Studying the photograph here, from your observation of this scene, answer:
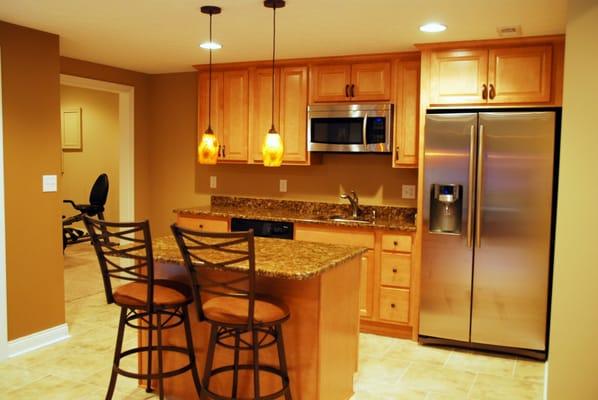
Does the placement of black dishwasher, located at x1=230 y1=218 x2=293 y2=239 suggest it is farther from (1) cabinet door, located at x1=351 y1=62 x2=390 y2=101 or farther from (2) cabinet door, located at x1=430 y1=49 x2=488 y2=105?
(2) cabinet door, located at x1=430 y1=49 x2=488 y2=105

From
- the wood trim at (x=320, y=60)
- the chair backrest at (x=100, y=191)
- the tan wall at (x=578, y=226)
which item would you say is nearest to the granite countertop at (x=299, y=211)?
the wood trim at (x=320, y=60)

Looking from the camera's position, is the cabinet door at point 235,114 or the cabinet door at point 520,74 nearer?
the cabinet door at point 520,74

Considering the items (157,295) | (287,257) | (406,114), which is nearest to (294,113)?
(406,114)

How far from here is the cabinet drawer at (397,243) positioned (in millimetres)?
4195

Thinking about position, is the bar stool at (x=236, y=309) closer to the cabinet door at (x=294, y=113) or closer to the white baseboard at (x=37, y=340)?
the white baseboard at (x=37, y=340)

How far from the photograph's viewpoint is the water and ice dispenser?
155 inches

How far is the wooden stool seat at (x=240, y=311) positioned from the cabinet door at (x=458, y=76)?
7.37ft

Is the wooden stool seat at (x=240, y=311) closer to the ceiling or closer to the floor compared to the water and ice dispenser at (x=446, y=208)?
closer to the floor

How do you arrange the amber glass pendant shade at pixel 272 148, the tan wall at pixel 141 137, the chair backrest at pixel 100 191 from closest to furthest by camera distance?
the amber glass pendant shade at pixel 272 148 < the tan wall at pixel 141 137 < the chair backrest at pixel 100 191

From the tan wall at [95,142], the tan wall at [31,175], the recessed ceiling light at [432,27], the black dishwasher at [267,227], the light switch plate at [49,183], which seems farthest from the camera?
the tan wall at [95,142]

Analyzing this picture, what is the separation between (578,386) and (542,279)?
1.33 meters

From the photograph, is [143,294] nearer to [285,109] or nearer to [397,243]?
[397,243]

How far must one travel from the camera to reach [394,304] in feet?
14.1

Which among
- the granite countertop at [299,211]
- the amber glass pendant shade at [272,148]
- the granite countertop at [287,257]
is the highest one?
the amber glass pendant shade at [272,148]
